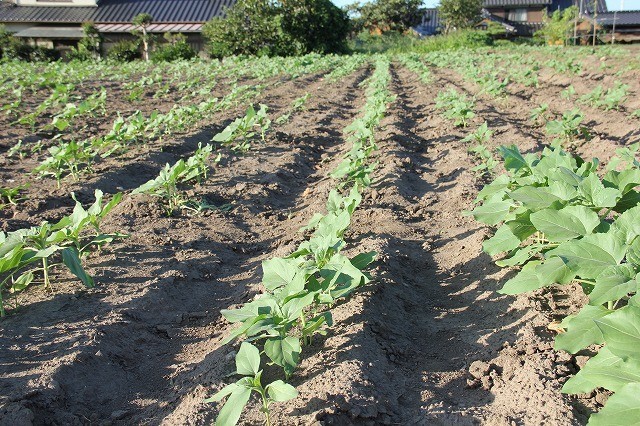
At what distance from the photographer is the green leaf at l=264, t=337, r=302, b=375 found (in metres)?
2.43

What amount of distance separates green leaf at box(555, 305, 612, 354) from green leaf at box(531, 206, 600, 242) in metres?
0.43

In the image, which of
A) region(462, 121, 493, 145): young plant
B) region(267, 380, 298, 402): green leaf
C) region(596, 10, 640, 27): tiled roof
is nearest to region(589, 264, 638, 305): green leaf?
region(267, 380, 298, 402): green leaf

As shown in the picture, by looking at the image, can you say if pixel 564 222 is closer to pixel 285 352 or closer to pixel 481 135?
pixel 285 352

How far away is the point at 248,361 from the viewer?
91.4 inches

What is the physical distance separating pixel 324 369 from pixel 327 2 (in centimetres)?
3243

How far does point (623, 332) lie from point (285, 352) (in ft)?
4.06

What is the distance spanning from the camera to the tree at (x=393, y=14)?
46.4 meters

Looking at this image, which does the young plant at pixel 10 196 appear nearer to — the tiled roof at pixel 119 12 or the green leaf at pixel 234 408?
the green leaf at pixel 234 408

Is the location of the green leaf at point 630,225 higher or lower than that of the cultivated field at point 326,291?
higher

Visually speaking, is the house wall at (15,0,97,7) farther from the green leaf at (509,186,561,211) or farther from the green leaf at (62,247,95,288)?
the green leaf at (509,186,561,211)

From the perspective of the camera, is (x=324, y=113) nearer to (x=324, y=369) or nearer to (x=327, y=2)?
(x=324, y=369)

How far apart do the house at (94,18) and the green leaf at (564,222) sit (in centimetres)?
3522

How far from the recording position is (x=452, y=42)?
116 ft

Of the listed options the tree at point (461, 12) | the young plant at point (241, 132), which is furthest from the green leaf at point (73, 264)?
the tree at point (461, 12)
